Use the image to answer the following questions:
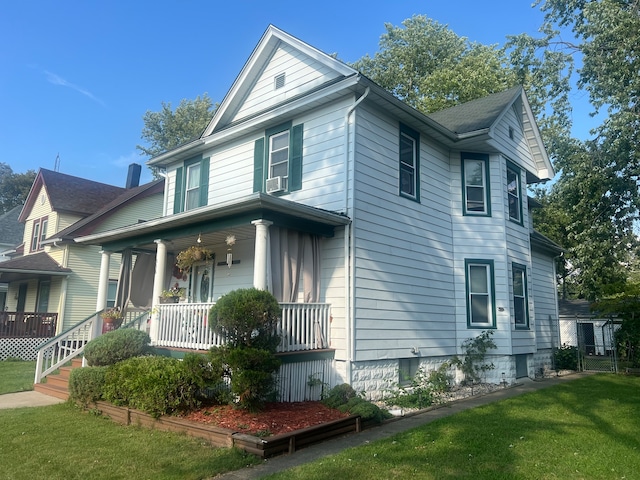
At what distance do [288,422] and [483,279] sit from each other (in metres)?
7.55

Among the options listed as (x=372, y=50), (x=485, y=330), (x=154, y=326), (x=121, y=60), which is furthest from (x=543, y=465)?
(x=372, y=50)

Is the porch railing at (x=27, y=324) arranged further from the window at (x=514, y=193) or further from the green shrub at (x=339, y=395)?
the window at (x=514, y=193)

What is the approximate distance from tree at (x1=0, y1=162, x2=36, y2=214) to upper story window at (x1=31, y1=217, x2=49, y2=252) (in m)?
34.4

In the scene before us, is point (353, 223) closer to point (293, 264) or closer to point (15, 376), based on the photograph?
point (293, 264)

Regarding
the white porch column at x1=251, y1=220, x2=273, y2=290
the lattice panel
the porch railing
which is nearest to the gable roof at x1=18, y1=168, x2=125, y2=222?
the porch railing

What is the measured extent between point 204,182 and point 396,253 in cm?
617

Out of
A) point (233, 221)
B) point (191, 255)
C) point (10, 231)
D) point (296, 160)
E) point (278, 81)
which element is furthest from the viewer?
point (10, 231)

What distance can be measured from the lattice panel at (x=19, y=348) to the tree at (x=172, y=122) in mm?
22617

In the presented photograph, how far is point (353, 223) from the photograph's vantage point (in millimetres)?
9453

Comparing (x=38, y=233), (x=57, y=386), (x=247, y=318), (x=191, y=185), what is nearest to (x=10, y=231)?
(x=38, y=233)

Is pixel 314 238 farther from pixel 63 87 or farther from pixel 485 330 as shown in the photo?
pixel 63 87

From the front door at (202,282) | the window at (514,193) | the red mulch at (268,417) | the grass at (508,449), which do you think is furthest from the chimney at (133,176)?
the grass at (508,449)

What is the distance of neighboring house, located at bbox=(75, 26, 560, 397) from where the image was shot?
913 cm

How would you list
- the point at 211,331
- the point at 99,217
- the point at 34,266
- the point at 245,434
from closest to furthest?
the point at 245,434, the point at 211,331, the point at 34,266, the point at 99,217
